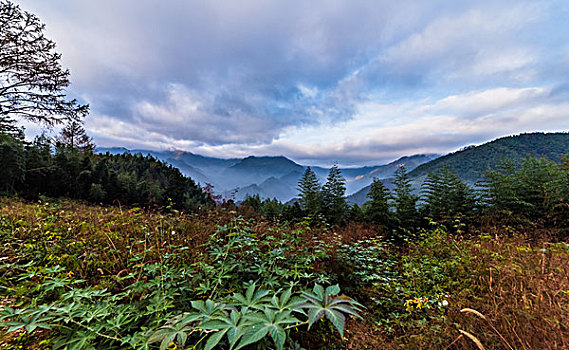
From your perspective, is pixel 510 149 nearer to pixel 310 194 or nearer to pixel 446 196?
pixel 446 196

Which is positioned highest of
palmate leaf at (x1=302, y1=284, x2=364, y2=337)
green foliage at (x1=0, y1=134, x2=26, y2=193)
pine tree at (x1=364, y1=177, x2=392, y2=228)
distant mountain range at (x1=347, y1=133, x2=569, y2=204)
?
distant mountain range at (x1=347, y1=133, x2=569, y2=204)

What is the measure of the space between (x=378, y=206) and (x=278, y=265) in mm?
5859

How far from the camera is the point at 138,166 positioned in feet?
60.8

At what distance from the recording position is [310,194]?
8.70 meters

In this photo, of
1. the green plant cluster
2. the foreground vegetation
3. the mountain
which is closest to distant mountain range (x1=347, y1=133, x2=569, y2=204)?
the mountain

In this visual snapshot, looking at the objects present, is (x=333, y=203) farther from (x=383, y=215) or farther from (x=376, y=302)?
(x=376, y=302)

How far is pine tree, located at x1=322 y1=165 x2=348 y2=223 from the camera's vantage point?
26.9ft

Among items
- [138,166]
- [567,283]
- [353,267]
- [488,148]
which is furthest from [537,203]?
[488,148]

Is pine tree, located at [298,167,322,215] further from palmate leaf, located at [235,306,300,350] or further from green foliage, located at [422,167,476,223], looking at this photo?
palmate leaf, located at [235,306,300,350]

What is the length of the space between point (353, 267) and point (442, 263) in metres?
1.34

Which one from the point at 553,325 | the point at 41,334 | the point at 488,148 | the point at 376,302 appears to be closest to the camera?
the point at 553,325

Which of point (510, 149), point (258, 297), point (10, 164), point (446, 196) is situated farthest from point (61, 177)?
point (510, 149)

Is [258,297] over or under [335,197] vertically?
over

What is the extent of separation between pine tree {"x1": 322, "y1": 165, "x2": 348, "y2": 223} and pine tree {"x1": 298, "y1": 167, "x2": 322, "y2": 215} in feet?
0.85
